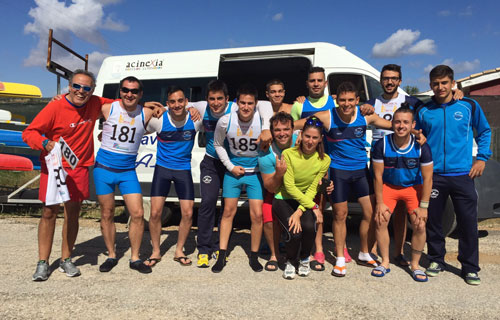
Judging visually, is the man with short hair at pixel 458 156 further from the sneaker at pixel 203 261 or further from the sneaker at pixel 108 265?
the sneaker at pixel 108 265

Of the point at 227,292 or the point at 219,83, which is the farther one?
the point at 219,83

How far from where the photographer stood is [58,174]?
10.6 feet

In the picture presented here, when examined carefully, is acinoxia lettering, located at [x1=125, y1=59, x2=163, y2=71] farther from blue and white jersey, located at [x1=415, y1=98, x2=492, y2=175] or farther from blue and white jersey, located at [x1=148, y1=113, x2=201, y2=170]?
blue and white jersey, located at [x1=415, y1=98, x2=492, y2=175]

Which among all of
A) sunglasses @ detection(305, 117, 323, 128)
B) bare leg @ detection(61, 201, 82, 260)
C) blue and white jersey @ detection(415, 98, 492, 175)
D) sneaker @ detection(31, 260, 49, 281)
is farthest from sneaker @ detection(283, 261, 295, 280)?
sneaker @ detection(31, 260, 49, 281)

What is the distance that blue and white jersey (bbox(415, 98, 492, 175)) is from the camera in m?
3.52

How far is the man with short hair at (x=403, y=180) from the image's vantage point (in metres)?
3.48

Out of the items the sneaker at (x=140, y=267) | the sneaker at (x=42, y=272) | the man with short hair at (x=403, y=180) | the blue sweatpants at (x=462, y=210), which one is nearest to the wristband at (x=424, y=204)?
the man with short hair at (x=403, y=180)

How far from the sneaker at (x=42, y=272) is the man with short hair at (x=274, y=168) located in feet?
7.08

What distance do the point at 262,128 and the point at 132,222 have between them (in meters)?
1.70

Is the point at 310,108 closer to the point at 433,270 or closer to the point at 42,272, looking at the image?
the point at 433,270

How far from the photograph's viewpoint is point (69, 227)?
3596mm

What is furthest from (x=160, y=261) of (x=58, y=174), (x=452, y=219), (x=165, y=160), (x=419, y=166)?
(x=452, y=219)

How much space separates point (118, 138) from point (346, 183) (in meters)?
2.45

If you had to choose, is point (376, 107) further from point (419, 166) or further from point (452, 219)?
point (452, 219)
